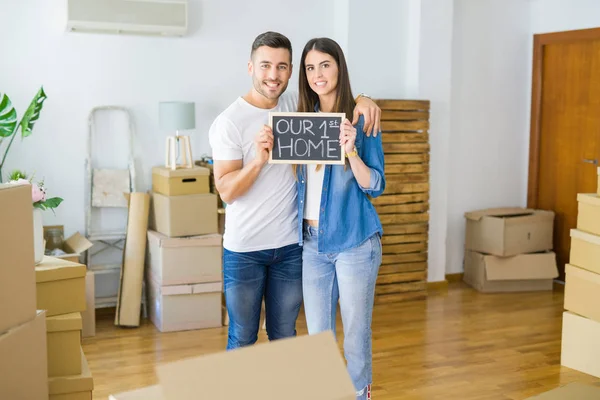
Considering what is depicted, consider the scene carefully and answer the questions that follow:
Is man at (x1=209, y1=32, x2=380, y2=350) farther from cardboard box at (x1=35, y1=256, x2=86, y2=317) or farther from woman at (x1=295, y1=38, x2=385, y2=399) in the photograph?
cardboard box at (x1=35, y1=256, x2=86, y2=317)

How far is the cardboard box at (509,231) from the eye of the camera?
5.68 meters

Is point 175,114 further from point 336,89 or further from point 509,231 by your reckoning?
point 509,231

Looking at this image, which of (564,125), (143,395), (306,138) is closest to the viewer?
(143,395)

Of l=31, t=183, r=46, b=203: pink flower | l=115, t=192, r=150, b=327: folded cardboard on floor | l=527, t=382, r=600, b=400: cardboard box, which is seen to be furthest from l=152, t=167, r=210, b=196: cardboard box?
l=527, t=382, r=600, b=400: cardboard box

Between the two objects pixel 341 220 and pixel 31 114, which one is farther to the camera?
pixel 31 114

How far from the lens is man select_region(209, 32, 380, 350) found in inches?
98.0

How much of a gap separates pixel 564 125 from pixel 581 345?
2551 millimetres

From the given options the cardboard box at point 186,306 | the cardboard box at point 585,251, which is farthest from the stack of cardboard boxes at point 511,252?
the cardboard box at point 186,306

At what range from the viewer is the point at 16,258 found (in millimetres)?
1825

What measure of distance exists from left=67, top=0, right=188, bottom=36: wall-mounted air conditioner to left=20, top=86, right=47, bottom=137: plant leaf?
53 cm

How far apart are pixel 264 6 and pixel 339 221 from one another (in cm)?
326

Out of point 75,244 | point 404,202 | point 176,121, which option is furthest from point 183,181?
point 404,202

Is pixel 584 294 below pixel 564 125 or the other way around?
below

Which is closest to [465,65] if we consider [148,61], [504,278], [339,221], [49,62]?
[504,278]
